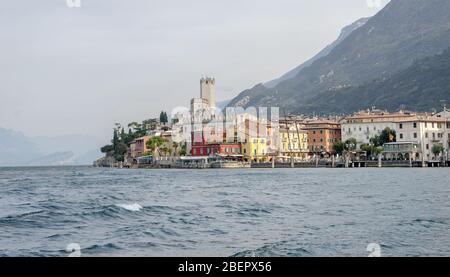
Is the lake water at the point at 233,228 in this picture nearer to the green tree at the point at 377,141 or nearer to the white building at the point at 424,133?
the white building at the point at 424,133

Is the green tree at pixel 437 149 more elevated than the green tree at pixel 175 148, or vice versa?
the green tree at pixel 175 148

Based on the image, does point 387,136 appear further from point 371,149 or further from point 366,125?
point 366,125

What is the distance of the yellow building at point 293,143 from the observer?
238 feet

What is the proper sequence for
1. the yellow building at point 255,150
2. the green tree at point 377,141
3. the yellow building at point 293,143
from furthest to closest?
the yellow building at point 293,143 → the yellow building at point 255,150 → the green tree at point 377,141

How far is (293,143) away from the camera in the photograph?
73.8 meters

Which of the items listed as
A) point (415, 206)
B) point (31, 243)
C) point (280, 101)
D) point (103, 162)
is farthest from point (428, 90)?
point (31, 243)

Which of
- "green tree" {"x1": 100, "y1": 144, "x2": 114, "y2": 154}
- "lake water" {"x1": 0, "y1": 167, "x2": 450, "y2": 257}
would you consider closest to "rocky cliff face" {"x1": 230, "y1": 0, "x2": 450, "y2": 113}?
"green tree" {"x1": 100, "y1": 144, "x2": 114, "y2": 154}

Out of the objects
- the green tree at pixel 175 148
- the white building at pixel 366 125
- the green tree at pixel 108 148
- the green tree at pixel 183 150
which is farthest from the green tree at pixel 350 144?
the green tree at pixel 108 148

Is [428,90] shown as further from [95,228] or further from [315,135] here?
[95,228]

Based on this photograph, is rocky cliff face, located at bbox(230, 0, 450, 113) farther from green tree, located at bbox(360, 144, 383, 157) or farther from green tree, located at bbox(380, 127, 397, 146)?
green tree, located at bbox(360, 144, 383, 157)

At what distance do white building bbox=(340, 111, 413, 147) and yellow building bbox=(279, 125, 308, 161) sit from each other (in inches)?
219

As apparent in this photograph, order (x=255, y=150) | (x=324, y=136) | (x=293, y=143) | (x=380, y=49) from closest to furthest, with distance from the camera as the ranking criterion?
(x=255, y=150) < (x=324, y=136) < (x=293, y=143) < (x=380, y=49)

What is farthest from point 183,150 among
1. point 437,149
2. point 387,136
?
point 437,149

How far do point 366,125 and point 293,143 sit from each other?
30.9ft
